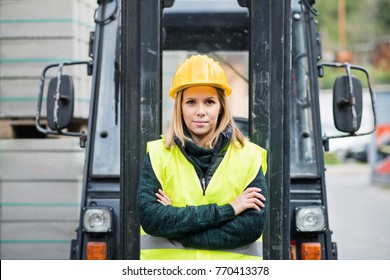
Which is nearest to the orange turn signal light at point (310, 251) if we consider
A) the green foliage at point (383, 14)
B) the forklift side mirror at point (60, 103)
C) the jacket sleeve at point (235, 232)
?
the jacket sleeve at point (235, 232)

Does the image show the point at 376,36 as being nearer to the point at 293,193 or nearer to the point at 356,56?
the point at 356,56

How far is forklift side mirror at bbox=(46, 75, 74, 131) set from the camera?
3994 millimetres

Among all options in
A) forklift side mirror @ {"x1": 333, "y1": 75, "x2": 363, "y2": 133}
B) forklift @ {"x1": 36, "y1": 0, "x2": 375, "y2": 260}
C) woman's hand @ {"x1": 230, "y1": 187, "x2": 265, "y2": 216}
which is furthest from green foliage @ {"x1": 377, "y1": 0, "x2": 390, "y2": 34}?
woman's hand @ {"x1": 230, "y1": 187, "x2": 265, "y2": 216}

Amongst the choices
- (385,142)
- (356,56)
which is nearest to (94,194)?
(385,142)

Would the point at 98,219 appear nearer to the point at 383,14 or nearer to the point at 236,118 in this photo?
the point at 236,118

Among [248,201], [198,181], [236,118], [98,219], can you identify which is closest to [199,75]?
[198,181]

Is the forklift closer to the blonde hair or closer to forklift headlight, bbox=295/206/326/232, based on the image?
forklift headlight, bbox=295/206/326/232

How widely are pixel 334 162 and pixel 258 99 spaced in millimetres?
21460

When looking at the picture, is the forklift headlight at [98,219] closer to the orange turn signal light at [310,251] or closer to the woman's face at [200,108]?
the orange turn signal light at [310,251]

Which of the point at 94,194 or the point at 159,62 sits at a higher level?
the point at 159,62

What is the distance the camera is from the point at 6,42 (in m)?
5.56

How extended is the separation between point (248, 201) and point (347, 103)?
4.77ft

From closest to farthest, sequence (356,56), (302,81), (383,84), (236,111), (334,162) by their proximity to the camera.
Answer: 1. (236,111)
2. (302,81)
3. (334,162)
4. (383,84)
5. (356,56)

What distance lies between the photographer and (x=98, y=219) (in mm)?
3881
